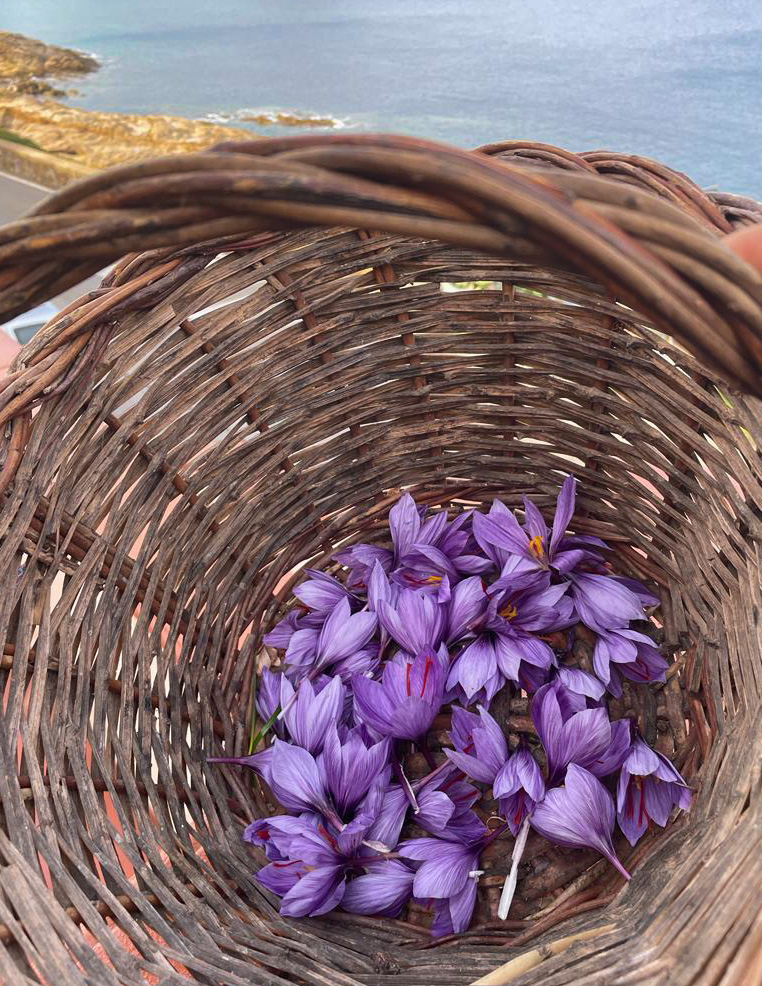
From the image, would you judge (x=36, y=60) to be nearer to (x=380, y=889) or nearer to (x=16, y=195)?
(x=16, y=195)

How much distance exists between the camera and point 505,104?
1475mm

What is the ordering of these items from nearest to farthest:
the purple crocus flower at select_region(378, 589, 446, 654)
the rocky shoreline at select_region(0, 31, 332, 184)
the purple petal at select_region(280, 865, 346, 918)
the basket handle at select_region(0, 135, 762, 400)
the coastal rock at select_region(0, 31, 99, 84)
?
1. the basket handle at select_region(0, 135, 762, 400)
2. the purple petal at select_region(280, 865, 346, 918)
3. the purple crocus flower at select_region(378, 589, 446, 654)
4. the rocky shoreline at select_region(0, 31, 332, 184)
5. the coastal rock at select_region(0, 31, 99, 84)

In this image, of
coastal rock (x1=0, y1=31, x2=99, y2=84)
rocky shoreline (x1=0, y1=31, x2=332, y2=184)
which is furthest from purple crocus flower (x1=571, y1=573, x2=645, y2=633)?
coastal rock (x1=0, y1=31, x2=99, y2=84)

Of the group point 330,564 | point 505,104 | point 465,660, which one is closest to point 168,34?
point 505,104

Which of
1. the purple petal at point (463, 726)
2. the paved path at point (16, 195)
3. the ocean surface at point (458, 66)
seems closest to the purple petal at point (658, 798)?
the purple petal at point (463, 726)

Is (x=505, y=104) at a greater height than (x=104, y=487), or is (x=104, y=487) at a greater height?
(x=505, y=104)

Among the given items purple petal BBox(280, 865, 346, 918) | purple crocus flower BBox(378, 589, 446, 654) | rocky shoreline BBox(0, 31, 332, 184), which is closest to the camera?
purple petal BBox(280, 865, 346, 918)

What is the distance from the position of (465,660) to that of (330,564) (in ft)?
0.54

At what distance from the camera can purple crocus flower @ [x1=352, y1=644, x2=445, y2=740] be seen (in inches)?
21.1

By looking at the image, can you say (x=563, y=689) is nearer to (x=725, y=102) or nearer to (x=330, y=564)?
(x=330, y=564)

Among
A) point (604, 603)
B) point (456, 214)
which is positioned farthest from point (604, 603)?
point (456, 214)

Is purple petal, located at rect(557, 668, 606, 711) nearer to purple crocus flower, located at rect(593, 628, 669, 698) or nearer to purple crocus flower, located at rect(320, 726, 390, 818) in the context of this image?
purple crocus flower, located at rect(593, 628, 669, 698)

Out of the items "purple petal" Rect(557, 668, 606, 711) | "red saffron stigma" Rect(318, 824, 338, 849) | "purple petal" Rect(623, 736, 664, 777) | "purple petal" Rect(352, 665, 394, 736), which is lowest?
"red saffron stigma" Rect(318, 824, 338, 849)

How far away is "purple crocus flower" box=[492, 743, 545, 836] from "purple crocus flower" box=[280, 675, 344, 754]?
0.37 feet
